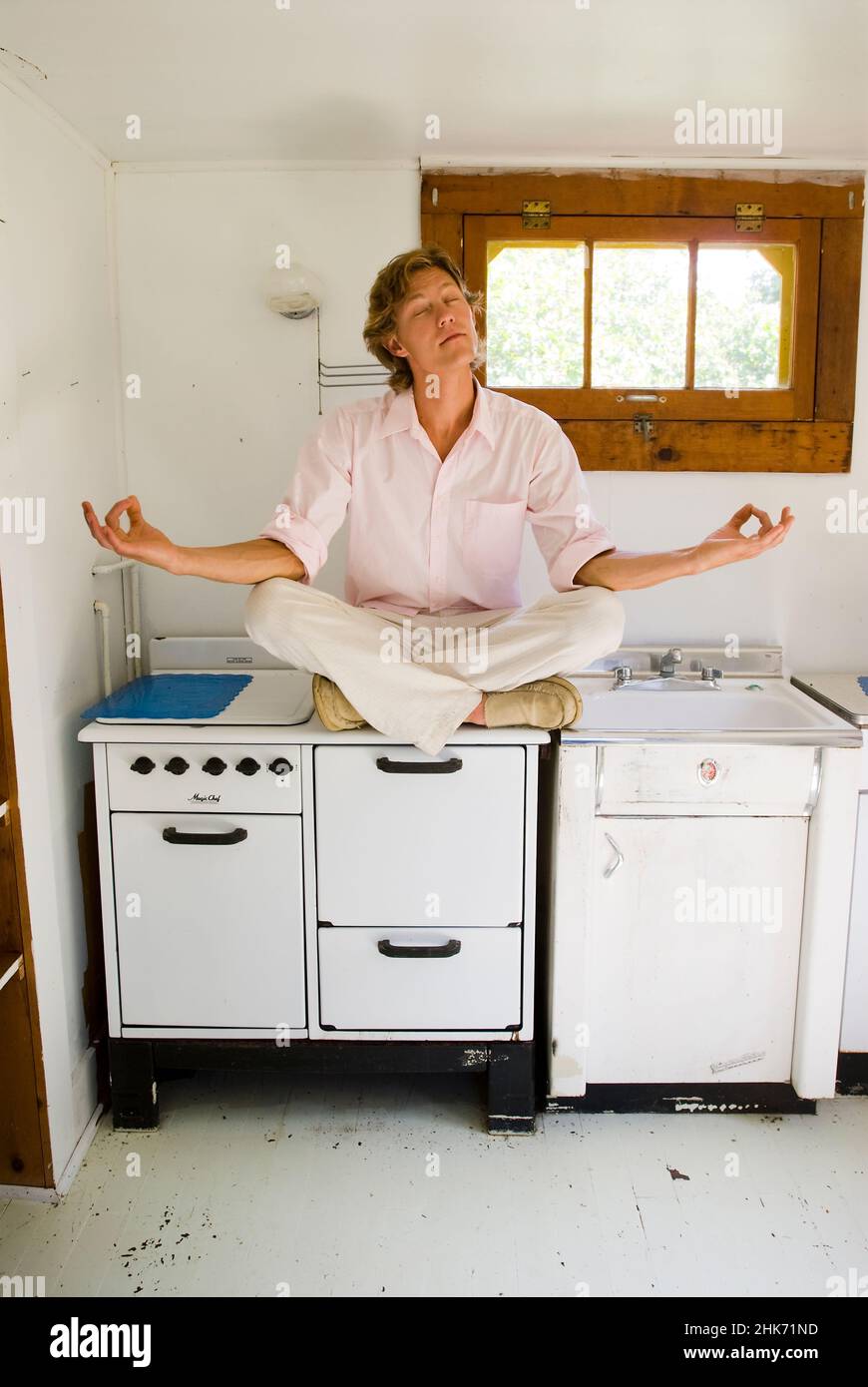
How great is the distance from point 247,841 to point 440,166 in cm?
169

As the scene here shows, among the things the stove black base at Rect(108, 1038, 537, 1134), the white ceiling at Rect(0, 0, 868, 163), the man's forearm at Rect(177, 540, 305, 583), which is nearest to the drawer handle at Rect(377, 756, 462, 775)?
the man's forearm at Rect(177, 540, 305, 583)

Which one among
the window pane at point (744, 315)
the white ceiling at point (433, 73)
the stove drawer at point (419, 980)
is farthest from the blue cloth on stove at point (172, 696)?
the window pane at point (744, 315)

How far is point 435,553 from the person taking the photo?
235cm

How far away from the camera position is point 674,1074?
2.27 m

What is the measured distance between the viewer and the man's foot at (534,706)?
6.93 ft

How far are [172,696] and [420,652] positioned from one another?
624 millimetres

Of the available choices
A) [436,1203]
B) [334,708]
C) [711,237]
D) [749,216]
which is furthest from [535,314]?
[436,1203]

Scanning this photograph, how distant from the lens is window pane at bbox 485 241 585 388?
2.64 meters

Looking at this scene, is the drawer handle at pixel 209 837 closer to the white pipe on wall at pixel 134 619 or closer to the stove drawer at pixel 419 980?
the stove drawer at pixel 419 980

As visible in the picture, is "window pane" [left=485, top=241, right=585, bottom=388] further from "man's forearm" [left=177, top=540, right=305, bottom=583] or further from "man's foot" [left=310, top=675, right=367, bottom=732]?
"man's foot" [left=310, top=675, right=367, bottom=732]

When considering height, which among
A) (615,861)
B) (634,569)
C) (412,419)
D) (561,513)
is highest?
(412,419)

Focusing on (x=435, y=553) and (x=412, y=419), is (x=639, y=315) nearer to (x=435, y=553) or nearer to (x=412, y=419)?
(x=412, y=419)

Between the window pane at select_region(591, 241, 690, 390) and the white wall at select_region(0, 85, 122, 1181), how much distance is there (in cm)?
123

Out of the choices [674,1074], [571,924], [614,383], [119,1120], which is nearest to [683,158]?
[614,383]
